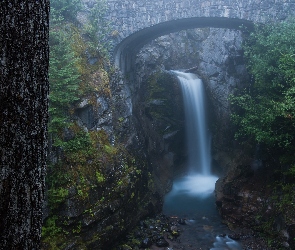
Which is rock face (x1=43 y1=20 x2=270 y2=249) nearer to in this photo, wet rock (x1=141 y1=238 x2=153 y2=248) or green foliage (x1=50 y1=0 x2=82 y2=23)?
wet rock (x1=141 y1=238 x2=153 y2=248)

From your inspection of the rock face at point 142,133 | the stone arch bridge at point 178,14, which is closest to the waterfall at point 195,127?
the rock face at point 142,133

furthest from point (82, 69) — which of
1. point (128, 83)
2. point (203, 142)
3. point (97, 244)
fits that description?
point (203, 142)

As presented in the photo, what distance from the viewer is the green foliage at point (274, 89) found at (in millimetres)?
10406

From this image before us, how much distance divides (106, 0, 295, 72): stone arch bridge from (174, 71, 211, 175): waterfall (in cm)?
475

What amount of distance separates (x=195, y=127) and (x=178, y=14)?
7.98m

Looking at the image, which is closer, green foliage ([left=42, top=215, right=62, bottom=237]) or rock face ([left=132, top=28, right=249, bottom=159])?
green foliage ([left=42, top=215, right=62, bottom=237])

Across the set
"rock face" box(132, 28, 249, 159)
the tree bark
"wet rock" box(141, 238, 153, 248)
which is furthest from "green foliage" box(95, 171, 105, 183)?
"rock face" box(132, 28, 249, 159)

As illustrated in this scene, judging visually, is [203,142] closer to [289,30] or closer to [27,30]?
[289,30]

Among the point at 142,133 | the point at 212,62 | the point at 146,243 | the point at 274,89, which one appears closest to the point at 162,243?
the point at 146,243

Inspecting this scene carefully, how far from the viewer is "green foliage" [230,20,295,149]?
10.4m

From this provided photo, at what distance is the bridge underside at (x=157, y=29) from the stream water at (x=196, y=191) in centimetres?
414

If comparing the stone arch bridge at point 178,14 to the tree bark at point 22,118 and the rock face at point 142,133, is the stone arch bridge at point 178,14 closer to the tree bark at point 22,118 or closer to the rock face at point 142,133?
the rock face at point 142,133

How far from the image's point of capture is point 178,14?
1528 centimetres

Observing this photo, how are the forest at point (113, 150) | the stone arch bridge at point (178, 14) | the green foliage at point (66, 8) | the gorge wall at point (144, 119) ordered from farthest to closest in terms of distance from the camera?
the stone arch bridge at point (178, 14) → the green foliage at point (66, 8) → the gorge wall at point (144, 119) → the forest at point (113, 150)
